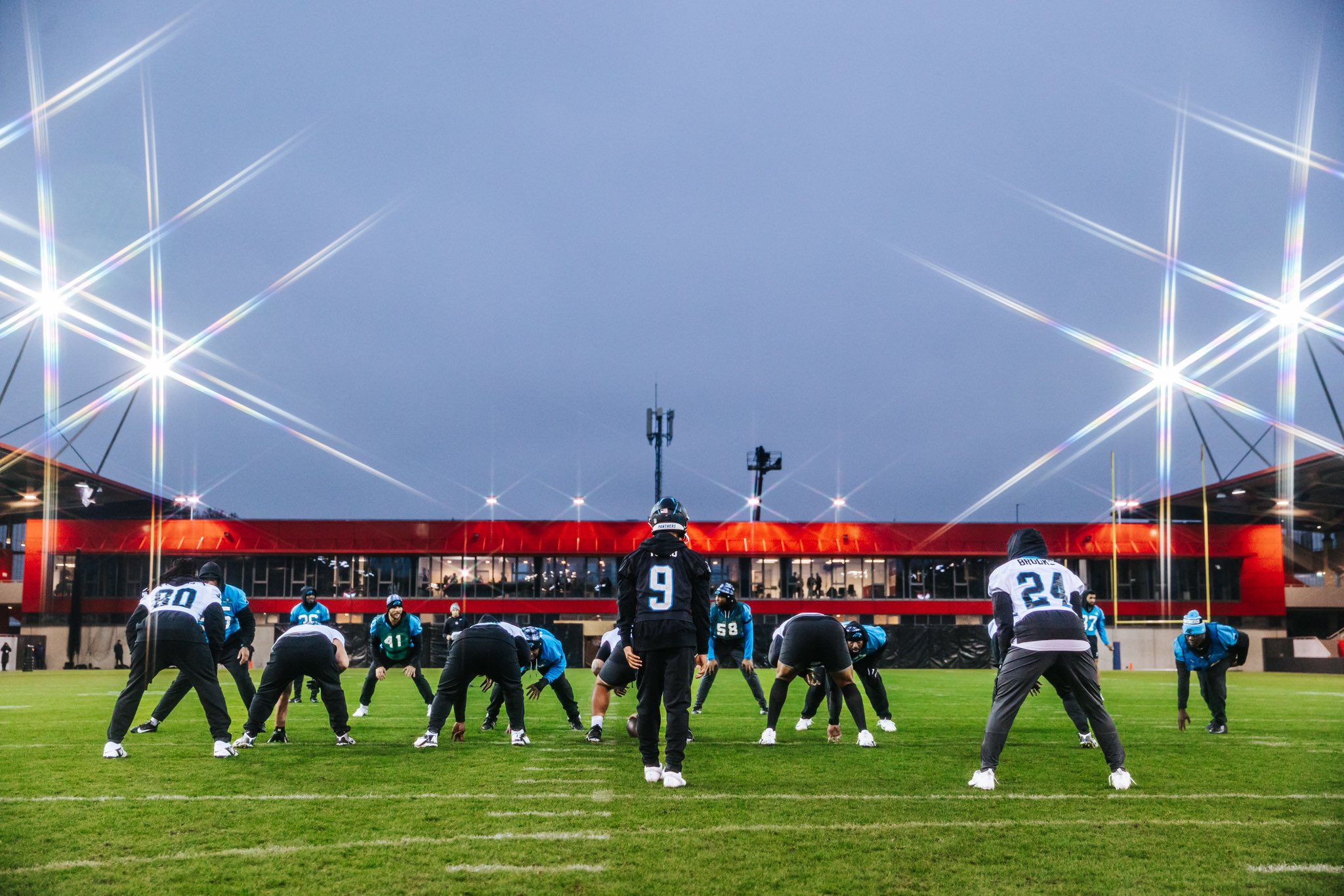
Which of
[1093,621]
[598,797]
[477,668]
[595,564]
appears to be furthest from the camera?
[595,564]

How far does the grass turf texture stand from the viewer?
184 inches

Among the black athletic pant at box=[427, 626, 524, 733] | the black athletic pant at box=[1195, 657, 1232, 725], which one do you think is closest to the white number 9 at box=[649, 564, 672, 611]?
the black athletic pant at box=[427, 626, 524, 733]

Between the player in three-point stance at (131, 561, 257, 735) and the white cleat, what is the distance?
7.84 metres

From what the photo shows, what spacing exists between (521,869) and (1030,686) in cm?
436

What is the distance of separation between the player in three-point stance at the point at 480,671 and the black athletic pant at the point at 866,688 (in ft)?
11.4

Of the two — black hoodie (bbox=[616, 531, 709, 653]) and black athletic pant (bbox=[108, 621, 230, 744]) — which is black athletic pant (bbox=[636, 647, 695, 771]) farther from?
black athletic pant (bbox=[108, 621, 230, 744])

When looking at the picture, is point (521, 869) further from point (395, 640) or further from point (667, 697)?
point (395, 640)

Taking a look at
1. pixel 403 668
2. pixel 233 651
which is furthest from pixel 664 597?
pixel 233 651

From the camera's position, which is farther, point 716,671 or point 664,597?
point 716,671

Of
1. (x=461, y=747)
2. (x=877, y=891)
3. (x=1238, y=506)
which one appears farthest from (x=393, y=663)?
(x=1238, y=506)

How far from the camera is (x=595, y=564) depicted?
5116cm

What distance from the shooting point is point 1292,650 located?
3894 centimetres

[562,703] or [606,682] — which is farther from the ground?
[606,682]

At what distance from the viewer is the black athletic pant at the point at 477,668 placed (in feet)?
32.4
